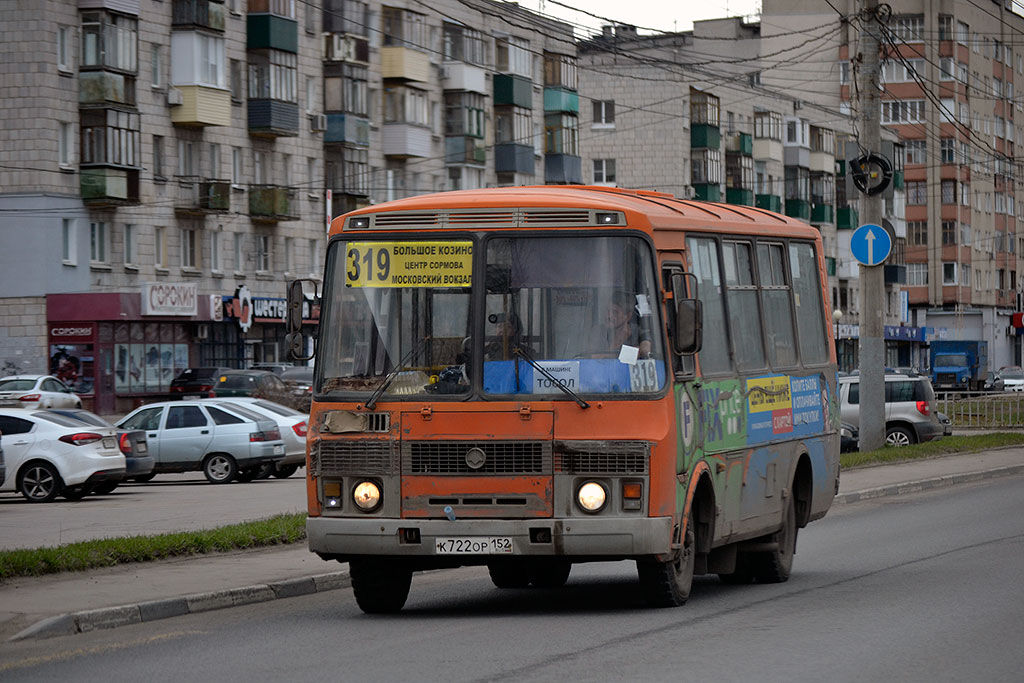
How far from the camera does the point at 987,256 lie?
115812 millimetres

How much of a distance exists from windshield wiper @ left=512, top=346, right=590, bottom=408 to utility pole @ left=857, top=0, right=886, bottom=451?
57.8ft

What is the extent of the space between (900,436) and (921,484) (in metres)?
11.0

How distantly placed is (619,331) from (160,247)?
150 ft

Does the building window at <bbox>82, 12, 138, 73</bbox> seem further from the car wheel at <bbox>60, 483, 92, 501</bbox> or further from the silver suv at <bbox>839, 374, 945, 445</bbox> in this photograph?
the car wheel at <bbox>60, 483, 92, 501</bbox>

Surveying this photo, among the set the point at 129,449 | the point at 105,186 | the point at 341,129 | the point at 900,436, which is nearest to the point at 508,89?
the point at 341,129

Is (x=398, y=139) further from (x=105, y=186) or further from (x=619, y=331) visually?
(x=619, y=331)

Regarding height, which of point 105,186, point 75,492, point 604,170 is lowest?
point 75,492

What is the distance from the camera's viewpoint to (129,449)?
2789 centimetres

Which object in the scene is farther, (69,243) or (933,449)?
(69,243)

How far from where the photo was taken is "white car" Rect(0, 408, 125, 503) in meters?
26.3

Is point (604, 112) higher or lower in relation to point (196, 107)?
higher

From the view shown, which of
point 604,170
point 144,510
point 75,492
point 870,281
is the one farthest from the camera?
point 604,170

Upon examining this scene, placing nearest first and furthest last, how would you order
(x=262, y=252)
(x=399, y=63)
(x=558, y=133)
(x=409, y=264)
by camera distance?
(x=409, y=264) < (x=262, y=252) < (x=399, y=63) < (x=558, y=133)

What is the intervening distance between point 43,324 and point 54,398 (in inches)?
259
